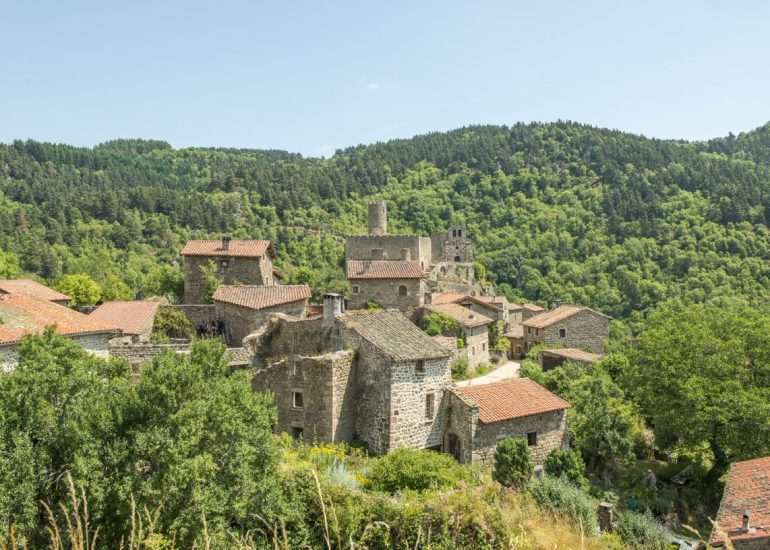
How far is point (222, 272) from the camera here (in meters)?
33.5

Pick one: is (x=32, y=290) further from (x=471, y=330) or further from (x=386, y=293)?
(x=471, y=330)

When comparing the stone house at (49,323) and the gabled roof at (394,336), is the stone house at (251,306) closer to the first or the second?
the stone house at (49,323)

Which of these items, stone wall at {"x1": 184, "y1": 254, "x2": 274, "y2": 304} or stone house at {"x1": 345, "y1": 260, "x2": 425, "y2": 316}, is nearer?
stone wall at {"x1": 184, "y1": 254, "x2": 274, "y2": 304}

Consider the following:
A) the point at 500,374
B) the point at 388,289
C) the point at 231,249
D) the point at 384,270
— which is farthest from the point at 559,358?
the point at 231,249

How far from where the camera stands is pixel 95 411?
11211 millimetres

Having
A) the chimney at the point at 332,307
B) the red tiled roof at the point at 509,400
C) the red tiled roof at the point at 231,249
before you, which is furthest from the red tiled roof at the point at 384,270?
the red tiled roof at the point at 509,400

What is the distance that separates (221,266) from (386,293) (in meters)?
10.1

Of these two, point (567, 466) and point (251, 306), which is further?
point (251, 306)

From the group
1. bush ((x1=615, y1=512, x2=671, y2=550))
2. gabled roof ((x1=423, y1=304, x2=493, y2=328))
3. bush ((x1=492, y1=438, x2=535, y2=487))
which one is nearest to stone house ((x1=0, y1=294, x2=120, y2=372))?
bush ((x1=492, y1=438, x2=535, y2=487))

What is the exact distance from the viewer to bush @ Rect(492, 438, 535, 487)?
17.4 metres

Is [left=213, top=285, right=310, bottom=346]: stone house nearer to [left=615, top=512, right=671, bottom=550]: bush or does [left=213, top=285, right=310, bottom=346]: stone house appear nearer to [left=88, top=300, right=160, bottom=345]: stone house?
[left=88, top=300, right=160, bottom=345]: stone house

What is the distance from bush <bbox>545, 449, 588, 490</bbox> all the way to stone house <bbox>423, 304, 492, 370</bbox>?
15.3 m

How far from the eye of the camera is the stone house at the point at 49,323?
61.7 feet

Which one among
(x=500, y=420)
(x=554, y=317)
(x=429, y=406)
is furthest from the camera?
(x=554, y=317)
